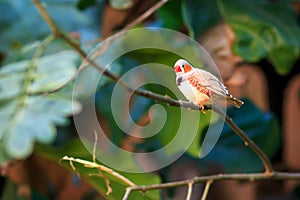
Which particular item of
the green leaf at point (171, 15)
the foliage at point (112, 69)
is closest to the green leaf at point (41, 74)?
the foliage at point (112, 69)

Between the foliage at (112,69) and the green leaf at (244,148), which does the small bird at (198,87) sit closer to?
the foliage at (112,69)

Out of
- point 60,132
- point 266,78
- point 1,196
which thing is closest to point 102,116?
point 60,132

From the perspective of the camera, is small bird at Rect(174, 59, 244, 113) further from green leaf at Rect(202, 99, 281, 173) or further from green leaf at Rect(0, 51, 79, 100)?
green leaf at Rect(202, 99, 281, 173)

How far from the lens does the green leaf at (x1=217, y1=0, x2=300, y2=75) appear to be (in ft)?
2.28

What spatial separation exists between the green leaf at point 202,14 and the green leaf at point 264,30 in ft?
0.04

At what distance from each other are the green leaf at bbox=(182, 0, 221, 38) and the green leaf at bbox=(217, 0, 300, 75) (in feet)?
0.04

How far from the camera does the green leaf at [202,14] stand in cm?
70

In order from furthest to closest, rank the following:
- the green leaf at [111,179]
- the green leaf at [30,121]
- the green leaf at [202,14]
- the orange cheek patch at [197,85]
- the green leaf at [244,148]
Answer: the green leaf at [244,148], the green leaf at [202,14], the green leaf at [30,121], the green leaf at [111,179], the orange cheek patch at [197,85]

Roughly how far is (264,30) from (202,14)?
8 centimetres

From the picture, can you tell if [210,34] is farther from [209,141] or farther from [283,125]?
[283,125]

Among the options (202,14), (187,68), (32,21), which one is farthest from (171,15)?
(187,68)

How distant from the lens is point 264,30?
708mm

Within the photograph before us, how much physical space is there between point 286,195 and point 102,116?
0.44m

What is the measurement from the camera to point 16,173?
0.93 metres
